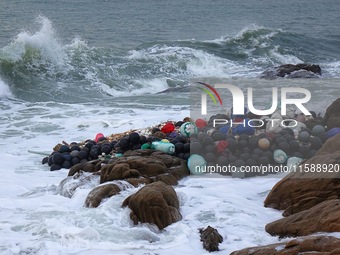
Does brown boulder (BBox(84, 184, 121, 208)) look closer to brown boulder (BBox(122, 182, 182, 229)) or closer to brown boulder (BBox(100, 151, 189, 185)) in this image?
brown boulder (BBox(100, 151, 189, 185))

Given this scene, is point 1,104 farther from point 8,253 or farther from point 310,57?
point 310,57

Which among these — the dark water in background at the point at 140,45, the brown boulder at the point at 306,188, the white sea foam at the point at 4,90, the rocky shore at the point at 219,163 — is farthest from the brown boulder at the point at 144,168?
the white sea foam at the point at 4,90

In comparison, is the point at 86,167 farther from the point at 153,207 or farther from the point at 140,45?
the point at 140,45

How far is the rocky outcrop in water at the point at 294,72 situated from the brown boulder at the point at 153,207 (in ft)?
41.8

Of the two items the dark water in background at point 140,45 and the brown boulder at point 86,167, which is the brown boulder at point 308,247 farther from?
the dark water in background at point 140,45

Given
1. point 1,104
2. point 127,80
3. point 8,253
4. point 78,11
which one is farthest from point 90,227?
→ point 78,11

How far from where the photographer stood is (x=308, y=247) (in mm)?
4828

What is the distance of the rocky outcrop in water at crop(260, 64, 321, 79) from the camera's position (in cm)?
1891

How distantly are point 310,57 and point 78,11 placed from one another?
20561 millimetres

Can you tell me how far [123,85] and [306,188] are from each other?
13957mm

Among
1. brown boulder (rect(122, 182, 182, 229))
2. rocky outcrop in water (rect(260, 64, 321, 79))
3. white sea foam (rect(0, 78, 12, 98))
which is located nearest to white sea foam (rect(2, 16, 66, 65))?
white sea foam (rect(0, 78, 12, 98))

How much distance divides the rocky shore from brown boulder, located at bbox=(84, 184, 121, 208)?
13 millimetres

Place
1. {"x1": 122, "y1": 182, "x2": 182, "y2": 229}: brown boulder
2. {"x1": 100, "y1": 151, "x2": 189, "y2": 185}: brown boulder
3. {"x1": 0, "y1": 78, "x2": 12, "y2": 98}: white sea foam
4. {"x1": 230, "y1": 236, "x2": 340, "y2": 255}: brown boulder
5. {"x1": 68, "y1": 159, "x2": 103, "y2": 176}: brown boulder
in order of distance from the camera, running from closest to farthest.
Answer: {"x1": 230, "y1": 236, "x2": 340, "y2": 255}: brown boulder
{"x1": 122, "y1": 182, "x2": 182, "y2": 229}: brown boulder
{"x1": 100, "y1": 151, "x2": 189, "y2": 185}: brown boulder
{"x1": 68, "y1": 159, "x2": 103, "y2": 176}: brown boulder
{"x1": 0, "y1": 78, "x2": 12, "y2": 98}: white sea foam

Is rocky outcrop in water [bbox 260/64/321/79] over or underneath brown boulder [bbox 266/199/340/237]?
over
